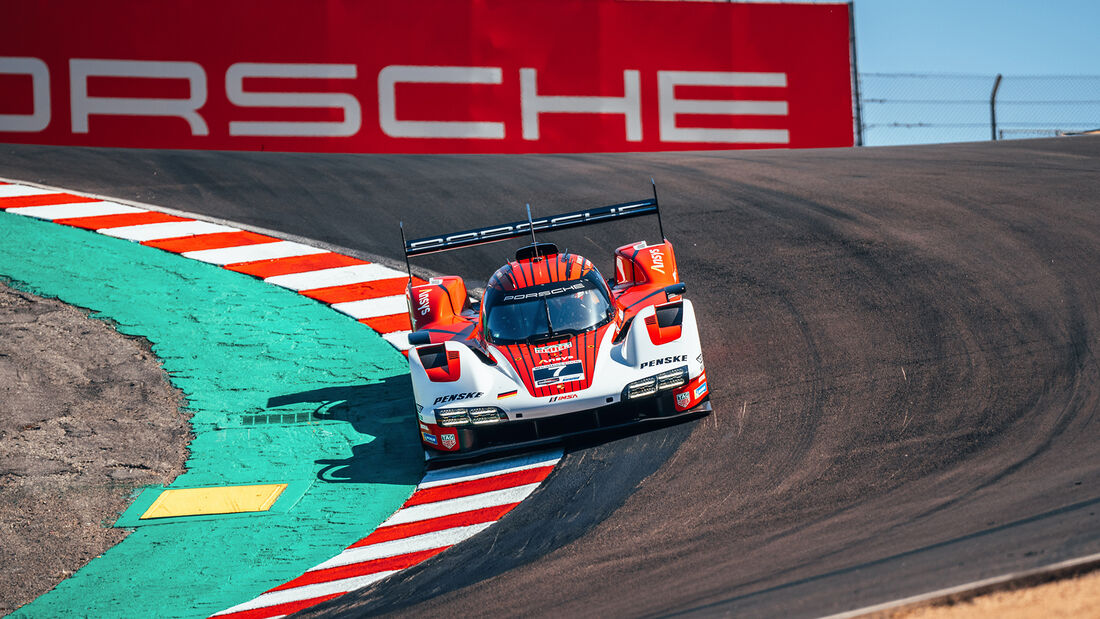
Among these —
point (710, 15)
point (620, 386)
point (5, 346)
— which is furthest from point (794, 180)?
point (5, 346)

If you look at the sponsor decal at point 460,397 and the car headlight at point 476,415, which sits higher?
the sponsor decal at point 460,397

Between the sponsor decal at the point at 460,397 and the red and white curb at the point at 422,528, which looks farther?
the sponsor decal at the point at 460,397

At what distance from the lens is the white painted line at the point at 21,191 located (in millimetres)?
14961

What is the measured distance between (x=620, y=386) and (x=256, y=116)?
1279 cm

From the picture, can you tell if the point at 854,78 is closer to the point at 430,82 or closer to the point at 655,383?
the point at 430,82

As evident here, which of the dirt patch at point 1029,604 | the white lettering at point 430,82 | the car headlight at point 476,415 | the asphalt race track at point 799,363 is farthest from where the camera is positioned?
the white lettering at point 430,82

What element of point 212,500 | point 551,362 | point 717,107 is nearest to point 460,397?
point 551,362

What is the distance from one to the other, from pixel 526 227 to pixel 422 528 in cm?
364

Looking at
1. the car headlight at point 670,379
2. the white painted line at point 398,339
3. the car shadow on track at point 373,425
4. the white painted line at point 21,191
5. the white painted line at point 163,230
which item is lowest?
the car shadow on track at point 373,425

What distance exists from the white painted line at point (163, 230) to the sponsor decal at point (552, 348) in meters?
7.04

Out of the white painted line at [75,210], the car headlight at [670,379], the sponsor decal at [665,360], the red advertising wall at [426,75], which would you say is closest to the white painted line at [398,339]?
the sponsor decal at [665,360]

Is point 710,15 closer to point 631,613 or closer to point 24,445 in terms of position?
point 24,445

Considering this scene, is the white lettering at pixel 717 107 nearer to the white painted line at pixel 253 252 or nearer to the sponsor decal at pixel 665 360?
the white painted line at pixel 253 252

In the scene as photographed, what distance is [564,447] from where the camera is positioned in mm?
8523
